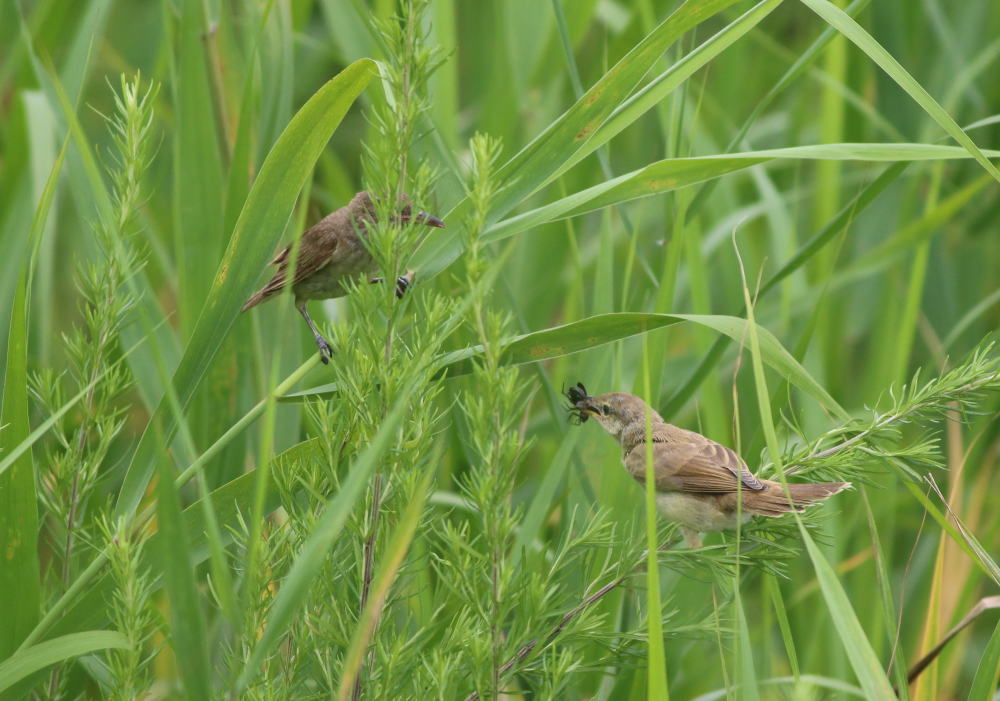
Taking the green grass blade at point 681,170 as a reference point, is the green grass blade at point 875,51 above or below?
above

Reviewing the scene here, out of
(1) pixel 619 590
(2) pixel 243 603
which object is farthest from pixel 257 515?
(1) pixel 619 590

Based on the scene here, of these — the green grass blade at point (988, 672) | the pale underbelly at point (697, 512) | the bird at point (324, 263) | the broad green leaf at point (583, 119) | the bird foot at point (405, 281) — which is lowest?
the green grass blade at point (988, 672)

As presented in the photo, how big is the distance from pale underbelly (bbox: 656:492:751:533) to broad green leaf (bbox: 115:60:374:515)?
102cm

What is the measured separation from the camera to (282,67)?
7.17ft

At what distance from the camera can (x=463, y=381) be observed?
2098mm

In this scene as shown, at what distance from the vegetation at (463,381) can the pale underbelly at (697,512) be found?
109 millimetres

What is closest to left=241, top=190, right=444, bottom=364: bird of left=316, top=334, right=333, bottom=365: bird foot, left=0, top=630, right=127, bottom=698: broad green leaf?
left=316, top=334, right=333, bottom=365: bird foot

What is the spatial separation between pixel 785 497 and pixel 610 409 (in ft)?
1.49

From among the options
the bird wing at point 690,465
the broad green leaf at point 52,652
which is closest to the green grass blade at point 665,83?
the bird wing at point 690,465

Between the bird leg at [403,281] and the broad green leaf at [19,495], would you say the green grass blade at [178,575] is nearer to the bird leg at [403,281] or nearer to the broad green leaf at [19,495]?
the bird leg at [403,281]

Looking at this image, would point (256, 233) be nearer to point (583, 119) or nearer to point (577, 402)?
point (583, 119)

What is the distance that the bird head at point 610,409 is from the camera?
77.1 inches

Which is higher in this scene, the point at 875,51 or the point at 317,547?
the point at 875,51

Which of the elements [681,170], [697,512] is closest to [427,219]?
[681,170]
